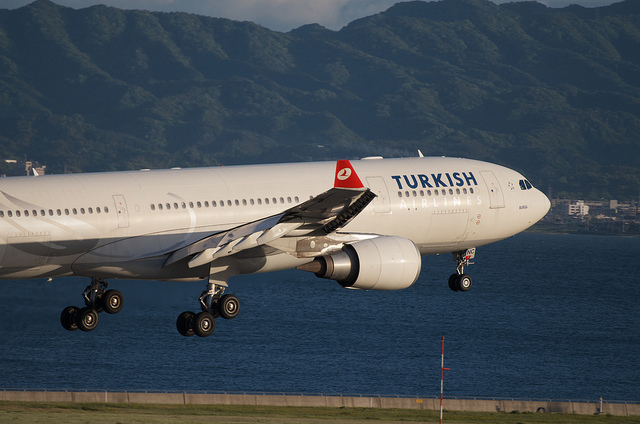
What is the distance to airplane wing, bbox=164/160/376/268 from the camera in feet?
91.1

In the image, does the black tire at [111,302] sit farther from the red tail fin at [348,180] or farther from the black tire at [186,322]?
the red tail fin at [348,180]

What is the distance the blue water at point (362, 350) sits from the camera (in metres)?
98.4

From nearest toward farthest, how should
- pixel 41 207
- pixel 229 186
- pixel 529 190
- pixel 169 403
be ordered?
pixel 41 207
pixel 229 186
pixel 529 190
pixel 169 403

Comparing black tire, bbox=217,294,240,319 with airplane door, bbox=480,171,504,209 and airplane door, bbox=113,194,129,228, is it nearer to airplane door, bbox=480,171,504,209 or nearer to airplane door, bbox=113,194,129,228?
airplane door, bbox=113,194,129,228

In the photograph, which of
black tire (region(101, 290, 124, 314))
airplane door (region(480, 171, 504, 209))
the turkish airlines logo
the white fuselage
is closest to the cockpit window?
airplane door (region(480, 171, 504, 209))

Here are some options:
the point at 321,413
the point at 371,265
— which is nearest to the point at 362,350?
the point at 321,413

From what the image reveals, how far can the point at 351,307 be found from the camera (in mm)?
149125

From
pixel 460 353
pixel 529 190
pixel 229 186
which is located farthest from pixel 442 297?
pixel 229 186

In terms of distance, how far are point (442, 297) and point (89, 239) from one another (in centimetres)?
13732

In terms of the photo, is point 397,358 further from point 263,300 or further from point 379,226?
point 379,226

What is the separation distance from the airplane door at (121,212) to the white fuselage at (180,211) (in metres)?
0.03

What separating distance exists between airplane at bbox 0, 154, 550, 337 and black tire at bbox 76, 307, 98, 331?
54mm

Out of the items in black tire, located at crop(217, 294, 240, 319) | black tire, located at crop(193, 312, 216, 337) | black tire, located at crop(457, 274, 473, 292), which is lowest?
black tire, located at crop(193, 312, 216, 337)

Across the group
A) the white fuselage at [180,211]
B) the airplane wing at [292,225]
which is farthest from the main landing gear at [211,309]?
the airplane wing at [292,225]
